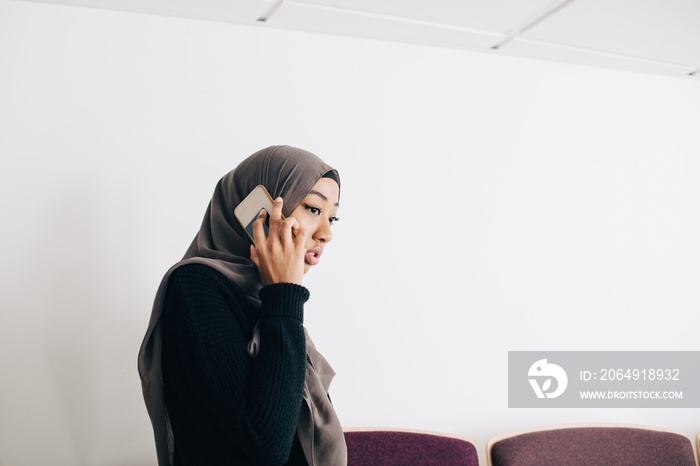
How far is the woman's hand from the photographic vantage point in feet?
3.88

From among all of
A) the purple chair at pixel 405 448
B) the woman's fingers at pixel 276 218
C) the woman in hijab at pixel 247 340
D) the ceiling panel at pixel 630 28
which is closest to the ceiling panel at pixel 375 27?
the ceiling panel at pixel 630 28

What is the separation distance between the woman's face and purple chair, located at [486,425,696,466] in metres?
1.11

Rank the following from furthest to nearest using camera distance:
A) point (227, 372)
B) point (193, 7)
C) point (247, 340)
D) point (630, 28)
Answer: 1. point (630, 28)
2. point (193, 7)
3. point (247, 340)
4. point (227, 372)

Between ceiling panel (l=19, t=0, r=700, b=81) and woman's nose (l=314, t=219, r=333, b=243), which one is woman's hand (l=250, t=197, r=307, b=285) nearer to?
woman's nose (l=314, t=219, r=333, b=243)

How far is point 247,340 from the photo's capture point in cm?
115

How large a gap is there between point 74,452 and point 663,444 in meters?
2.01

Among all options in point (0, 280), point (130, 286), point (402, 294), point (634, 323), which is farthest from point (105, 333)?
point (634, 323)

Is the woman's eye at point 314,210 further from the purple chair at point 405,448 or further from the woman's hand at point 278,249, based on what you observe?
the purple chair at point 405,448

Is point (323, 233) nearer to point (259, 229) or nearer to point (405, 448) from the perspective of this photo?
point (259, 229)

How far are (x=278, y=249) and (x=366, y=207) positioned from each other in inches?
39.6

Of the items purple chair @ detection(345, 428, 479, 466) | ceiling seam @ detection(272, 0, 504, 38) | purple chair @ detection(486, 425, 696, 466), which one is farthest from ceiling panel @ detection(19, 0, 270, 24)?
purple chair @ detection(486, 425, 696, 466)

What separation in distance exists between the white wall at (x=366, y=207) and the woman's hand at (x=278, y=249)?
2.51 ft

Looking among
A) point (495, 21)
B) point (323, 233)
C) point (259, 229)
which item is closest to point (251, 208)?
point (259, 229)

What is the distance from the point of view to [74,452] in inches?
68.2
